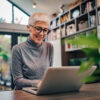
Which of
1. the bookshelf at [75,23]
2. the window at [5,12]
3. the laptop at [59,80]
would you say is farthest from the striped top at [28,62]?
the window at [5,12]

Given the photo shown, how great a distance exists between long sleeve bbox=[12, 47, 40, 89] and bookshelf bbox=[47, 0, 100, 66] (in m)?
2.33

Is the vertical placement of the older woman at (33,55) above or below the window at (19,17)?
below

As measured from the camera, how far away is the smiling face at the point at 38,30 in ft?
5.52

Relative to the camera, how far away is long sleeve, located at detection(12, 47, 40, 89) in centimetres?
137

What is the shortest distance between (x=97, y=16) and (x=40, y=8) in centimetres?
238

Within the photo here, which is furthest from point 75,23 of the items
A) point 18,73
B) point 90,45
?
point 90,45

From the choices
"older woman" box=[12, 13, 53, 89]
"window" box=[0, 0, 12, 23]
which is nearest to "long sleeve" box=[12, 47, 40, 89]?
"older woman" box=[12, 13, 53, 89]

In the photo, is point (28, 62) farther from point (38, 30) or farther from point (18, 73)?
point (38, 30)

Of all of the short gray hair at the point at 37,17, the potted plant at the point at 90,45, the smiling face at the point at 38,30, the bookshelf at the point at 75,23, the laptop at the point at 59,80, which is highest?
the bookshelf at the point at 75,23

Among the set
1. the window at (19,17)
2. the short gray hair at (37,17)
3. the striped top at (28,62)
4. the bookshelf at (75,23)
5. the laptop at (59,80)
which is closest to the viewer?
the laptop at (59,80)

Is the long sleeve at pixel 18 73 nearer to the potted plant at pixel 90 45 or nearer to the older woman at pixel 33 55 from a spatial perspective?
the older woman at pixel 33 55

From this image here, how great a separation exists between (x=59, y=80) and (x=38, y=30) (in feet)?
2.56

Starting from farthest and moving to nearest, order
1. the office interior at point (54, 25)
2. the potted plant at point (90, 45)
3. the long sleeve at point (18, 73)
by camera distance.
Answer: the office interior at point (54, 25) < the long sleeve at point (18, 73) < the potted plant at point (90, 45)

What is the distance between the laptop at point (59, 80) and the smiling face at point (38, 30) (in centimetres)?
68
